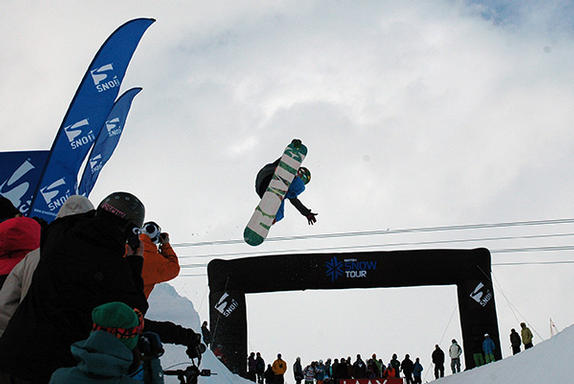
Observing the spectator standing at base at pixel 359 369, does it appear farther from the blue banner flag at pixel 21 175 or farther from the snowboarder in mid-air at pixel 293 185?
the blue banner flag at pixel 21 175

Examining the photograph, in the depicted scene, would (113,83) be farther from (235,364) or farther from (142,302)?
(142,302)

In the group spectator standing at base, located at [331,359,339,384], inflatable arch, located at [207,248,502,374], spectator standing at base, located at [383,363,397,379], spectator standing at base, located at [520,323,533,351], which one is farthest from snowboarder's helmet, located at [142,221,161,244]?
spectator standing at base, located at [383,363,397,379]

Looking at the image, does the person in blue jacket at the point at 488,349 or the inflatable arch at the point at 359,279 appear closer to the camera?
the person in blue jacket at the point at 488,349

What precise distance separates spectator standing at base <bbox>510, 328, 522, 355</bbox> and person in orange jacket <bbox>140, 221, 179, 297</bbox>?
1236 centimetres

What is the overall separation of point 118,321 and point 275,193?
7564 millimetres

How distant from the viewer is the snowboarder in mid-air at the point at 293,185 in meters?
9.31

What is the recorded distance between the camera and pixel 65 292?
2.03 metres

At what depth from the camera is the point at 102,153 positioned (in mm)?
10438

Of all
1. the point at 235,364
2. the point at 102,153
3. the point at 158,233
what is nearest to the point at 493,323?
the point at 235,364

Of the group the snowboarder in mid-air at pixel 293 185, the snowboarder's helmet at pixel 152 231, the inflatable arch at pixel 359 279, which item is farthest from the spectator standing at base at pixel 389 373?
the snowboarder's helmet at pixel 152 231

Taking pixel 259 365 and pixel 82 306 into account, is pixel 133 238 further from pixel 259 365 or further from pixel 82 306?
pixel 259 365

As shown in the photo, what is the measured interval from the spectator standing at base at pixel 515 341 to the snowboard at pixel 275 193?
775 cm

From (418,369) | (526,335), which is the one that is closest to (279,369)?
(418,369)

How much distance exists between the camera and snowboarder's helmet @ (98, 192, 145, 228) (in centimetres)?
222
